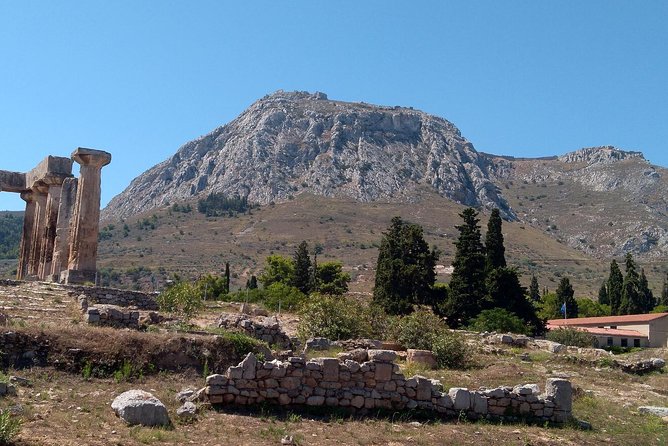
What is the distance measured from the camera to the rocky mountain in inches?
5719

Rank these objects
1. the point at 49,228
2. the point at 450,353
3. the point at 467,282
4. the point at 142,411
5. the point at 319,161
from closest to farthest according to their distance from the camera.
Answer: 1. the point at 142,411
2. the point at 450,353
3. the point at 49,228
4. the point at 467,282
5. the point at 319,161

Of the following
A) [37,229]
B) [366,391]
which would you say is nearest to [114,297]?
[37,229]

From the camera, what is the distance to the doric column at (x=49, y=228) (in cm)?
3256

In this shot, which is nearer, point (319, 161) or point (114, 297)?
point (114, 297)

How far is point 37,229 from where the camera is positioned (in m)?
34.7

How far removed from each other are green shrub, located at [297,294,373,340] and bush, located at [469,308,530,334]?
13216 mm

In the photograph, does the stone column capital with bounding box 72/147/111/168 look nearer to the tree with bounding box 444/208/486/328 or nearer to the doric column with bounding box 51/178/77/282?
the doric column with bounding box 51/178/77/282

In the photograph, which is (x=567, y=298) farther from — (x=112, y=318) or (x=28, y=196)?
(x=112, y=318)

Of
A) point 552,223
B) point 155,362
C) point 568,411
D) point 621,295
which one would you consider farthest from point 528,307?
point 552,223

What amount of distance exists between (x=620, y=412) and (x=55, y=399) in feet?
41.3

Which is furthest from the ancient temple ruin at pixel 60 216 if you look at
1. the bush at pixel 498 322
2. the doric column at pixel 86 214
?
the bush at pixel 498 322

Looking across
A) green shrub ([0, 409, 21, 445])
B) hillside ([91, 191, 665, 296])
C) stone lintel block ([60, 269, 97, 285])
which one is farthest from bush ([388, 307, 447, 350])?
hillside ([91, 191, 665, 296])

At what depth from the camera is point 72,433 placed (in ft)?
35.0

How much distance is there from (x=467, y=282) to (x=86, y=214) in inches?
933
